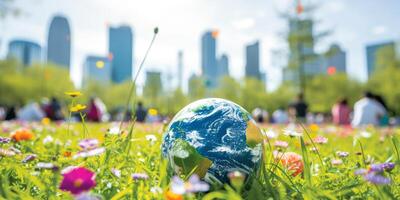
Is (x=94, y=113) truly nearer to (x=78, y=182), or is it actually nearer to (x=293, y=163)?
(x=293, y=163)

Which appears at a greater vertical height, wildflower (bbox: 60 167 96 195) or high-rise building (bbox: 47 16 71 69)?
high-rise building (bbox: 47 16 71 69)

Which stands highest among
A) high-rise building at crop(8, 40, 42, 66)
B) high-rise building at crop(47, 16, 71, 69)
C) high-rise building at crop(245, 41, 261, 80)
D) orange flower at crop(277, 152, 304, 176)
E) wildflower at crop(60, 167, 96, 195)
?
high-rise building at crop(8, 40, 42, 66)

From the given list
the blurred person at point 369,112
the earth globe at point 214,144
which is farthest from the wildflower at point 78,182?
the blurred person at point 369,112

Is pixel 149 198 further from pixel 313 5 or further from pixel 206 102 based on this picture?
pixel 313 5

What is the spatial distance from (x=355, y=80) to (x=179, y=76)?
24.9 meters

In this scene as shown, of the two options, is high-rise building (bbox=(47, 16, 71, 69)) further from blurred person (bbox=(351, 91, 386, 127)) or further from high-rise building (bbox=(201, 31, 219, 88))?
high-rise building (bbox=(201, 31, 219, 88))

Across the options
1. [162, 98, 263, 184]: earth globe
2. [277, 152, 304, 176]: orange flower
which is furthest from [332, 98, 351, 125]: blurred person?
[162, 98, 263, 184]: earth globe

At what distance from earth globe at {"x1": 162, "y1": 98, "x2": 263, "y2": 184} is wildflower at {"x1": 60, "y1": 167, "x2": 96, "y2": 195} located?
0.75m

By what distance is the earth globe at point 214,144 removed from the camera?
201cm

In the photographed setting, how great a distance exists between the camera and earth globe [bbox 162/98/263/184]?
79.3 inches

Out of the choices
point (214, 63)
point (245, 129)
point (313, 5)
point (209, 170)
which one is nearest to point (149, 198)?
point (209, 170)

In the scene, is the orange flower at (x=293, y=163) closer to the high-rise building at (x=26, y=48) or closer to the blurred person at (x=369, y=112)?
the blurred person at (x=369, y=112)

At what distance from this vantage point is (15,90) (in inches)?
1528

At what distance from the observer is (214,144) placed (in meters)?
2.04
